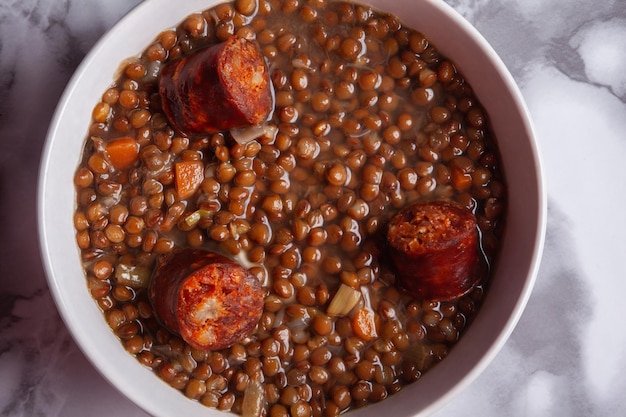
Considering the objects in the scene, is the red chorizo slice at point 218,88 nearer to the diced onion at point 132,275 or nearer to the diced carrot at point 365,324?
the diced onion at point 132,275

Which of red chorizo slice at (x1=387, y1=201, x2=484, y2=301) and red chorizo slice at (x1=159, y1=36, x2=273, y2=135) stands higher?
red chorizo slice at (x1=159, y1=36, x2=273, y2=135)

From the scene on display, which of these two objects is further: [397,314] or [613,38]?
[613,38]

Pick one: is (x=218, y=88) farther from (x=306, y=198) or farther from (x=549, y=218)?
(x=549, y=218)

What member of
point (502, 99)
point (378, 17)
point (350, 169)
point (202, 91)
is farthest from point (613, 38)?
point (202, 91)

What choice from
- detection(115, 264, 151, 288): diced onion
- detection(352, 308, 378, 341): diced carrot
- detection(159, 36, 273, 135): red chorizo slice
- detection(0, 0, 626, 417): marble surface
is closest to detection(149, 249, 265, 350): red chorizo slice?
detection(115, 264, 151, 288): diced onion

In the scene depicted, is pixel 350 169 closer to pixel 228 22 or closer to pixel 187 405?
pixel 228 22

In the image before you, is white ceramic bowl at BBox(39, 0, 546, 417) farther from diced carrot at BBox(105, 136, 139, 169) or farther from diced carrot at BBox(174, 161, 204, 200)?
diced carrot at BBox(174, 161, 204, 200)

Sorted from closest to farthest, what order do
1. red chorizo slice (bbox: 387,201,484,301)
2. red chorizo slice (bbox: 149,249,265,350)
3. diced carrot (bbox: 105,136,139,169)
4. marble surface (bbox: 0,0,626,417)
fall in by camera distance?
red chorizo slice (bbox: 149,249,265,350) → red chorizo slice (bbox: 387,201,484,301) → diced carrot (bbox: 105,136,139,169) → marble surface (bbox: 0,0,626,417)

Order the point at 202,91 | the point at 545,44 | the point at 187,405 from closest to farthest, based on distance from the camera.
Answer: the point at 202,91
the point at 187,405
the point at 545,44
